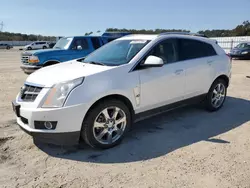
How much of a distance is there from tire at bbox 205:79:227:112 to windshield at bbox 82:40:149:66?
80.7 inches

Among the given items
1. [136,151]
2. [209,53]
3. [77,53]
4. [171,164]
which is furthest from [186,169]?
[77,53]

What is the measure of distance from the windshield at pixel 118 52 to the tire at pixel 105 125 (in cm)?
73

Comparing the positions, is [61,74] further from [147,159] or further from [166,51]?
[166,51]

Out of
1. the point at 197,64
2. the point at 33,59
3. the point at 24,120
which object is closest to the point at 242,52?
the point at 33,59

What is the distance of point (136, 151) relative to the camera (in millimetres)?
A: 3791

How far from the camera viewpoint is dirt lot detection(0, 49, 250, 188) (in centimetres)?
304

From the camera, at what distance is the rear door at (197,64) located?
4.90 m

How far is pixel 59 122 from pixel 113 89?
895mm

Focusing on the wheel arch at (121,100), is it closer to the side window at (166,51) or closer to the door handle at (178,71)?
the side window at (166,51)

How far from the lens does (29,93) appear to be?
3.70 meters

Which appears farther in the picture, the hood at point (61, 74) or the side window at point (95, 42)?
the side window at point (95, 42)

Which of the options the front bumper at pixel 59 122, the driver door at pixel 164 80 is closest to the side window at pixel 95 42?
the driver door at pixel 164 80

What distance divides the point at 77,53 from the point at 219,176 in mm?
7911

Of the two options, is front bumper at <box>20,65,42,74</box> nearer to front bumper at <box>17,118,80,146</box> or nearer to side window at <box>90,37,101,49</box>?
side window at <box>90,37,101,49</box>
